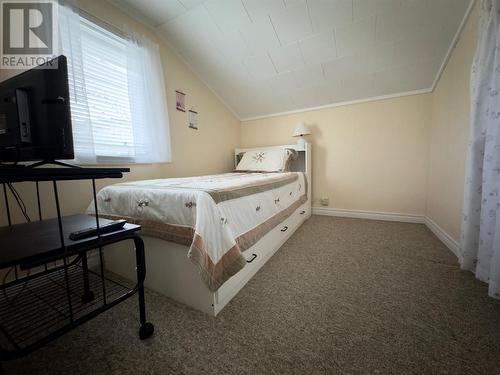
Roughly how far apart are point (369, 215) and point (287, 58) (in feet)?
Answer: 7.27

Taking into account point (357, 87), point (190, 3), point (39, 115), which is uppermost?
point (190, 3)

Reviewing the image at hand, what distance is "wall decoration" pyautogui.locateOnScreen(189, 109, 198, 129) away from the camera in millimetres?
2412

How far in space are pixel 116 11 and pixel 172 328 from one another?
7.99 ft

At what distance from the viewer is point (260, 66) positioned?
7.48 ft

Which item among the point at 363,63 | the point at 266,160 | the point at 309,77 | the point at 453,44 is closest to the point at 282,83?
the point at 309,77

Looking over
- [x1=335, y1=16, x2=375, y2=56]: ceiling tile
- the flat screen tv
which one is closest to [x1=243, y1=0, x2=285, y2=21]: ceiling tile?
[x1=335, y1=16, x2=375, y2=56]: ceiling tile

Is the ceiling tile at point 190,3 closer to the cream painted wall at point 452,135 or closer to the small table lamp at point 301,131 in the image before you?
the small table lamp at point 301,131

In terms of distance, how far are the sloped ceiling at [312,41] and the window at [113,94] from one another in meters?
0.39

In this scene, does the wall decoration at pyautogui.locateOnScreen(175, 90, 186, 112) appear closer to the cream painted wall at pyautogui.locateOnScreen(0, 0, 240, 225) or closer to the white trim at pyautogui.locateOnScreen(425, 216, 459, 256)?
the cream painted wall at pyautogui.locateOnScreen(0, 0, 240, 225)

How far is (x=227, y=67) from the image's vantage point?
92.5 inches

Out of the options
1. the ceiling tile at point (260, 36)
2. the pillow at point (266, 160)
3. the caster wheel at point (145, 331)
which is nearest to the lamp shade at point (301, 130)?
the pillow at point (266, 160)

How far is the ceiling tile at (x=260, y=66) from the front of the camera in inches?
85.7

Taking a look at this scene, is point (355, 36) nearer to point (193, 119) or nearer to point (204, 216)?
point (193, 119)
